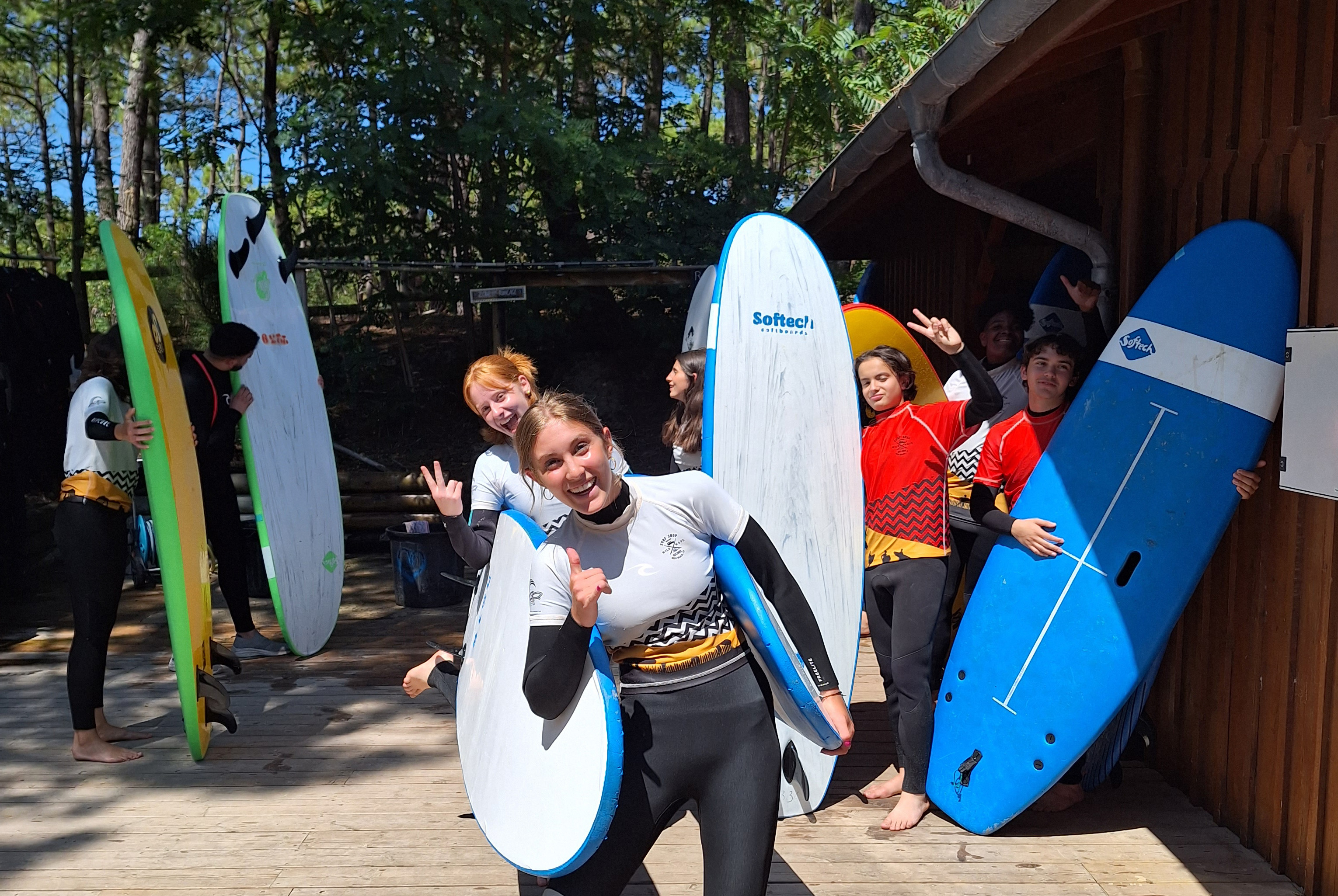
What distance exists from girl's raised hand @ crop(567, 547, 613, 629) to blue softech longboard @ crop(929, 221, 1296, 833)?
1.74 meters

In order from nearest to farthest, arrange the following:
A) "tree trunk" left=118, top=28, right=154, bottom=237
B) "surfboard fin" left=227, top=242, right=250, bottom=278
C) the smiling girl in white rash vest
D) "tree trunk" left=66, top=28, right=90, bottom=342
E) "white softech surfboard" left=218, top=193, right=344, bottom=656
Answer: the smiling girl in white rash vest
"white softech surfboard" left=218, top=193, right=344, bottom=656
"surfboard fin" left=227, top=242, right=250, bottom=278
"tree trunk" left=66, top=28, right=90, bottom=342
"tree trunk" left=118, top=28, right=154, bottom=237

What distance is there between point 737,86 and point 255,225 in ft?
32.3

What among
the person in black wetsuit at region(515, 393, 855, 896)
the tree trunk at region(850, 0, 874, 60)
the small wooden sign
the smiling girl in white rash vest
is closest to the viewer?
the person in black wetsuit at region(515, 393, 855, 896)

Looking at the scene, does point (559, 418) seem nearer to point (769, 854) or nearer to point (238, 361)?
point (769, 854)

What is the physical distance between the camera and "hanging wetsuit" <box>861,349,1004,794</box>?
3021 millimetres

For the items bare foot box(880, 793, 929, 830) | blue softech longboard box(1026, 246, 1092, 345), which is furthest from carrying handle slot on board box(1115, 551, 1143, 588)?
blue softech longboard box(1026, 246, 1092, 345)

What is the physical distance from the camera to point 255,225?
16.4 feet

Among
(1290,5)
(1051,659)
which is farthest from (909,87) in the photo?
(1051,659)

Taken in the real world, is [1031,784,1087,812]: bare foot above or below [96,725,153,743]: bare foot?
above

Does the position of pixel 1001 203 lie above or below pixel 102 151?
below

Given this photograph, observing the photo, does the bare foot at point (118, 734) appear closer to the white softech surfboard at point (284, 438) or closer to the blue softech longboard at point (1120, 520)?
the white softech surfboard at point (284, 438)

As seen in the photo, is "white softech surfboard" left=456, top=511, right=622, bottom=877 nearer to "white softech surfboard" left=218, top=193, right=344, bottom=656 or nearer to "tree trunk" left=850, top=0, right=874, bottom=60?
"white softech surfboard" left=218, top=193, right=344, bottom=656

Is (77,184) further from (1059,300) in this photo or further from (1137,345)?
(1137,345)

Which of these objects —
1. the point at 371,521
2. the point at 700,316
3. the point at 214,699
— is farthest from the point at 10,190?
the point at 214,699
